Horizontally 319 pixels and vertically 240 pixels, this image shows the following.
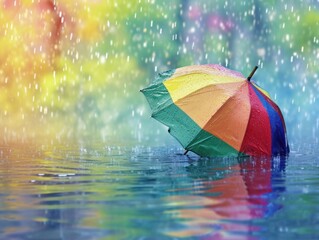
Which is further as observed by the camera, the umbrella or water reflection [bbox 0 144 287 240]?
the umbrella

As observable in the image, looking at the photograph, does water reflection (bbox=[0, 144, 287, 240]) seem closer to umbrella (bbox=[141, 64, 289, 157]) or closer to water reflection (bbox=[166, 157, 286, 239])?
water reflection (bbox=[166, 157, 286, 239])

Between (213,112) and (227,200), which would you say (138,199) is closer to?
(227,200)

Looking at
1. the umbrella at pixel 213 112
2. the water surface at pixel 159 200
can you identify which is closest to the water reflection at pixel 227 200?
the water surface at pixel 159 200

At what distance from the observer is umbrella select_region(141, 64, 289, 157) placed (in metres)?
13.4

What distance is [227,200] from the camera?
8.24m

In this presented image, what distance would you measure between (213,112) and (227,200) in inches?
209

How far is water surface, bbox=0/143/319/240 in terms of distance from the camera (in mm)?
6211

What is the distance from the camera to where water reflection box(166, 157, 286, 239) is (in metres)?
6.27

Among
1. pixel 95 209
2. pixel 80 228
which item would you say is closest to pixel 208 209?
pixel 95 209

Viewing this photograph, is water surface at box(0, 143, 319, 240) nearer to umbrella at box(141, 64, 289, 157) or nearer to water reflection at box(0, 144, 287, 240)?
water reflection at box(0, 144, 287, 240)

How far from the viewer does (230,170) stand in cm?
1249

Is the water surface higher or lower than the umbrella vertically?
lower

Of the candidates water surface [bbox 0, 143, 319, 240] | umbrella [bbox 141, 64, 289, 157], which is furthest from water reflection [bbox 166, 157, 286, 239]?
umbrella [bbox 141, 64, 289, 157]

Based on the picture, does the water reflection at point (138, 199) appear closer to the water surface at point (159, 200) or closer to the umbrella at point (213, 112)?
the water surface at point (159, 200)
